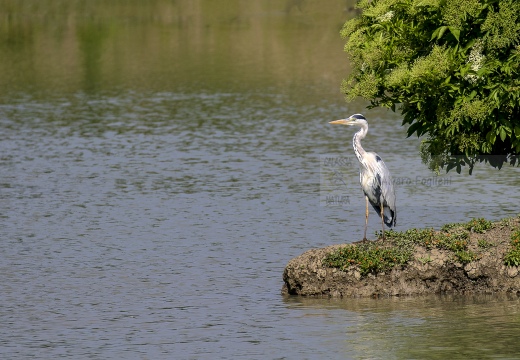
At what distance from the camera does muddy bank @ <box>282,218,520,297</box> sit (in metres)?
24.1

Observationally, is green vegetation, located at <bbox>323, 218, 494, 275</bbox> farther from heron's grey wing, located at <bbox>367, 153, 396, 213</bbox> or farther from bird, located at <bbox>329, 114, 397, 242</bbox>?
heron's grey wing, located at <bbox>367, 153, 396, 213</bbox>

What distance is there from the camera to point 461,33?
25328 mm

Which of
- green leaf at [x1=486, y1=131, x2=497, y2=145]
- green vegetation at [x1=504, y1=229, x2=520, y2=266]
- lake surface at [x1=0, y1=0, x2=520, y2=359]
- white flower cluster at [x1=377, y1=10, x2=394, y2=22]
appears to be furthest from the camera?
white flower cluster at [x1=377, y1=10, x2=394, y2=22]

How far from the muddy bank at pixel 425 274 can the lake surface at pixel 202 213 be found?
1.18ft

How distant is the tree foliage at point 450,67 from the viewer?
2473cm

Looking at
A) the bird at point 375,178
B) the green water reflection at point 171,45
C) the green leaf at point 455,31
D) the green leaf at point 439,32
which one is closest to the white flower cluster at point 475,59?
the green leaf at point 455,31

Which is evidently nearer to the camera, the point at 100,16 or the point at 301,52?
the point at 301,52

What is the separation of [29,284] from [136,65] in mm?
65218

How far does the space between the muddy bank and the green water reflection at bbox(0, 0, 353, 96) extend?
156ft

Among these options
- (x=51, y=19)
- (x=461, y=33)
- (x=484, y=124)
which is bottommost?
(x=51, y=19)

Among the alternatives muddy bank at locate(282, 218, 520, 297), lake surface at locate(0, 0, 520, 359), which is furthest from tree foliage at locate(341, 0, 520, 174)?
lake surface at locate(0, 0, 520, 359)

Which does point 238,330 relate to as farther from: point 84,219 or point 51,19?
point 51,19

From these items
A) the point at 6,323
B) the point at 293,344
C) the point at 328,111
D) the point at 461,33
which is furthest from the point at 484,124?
the point at 328,111

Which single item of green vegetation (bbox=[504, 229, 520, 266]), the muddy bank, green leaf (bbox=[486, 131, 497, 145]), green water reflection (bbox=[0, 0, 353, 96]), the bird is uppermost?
green leaf (bbox=[486, 131, 497, 145])
